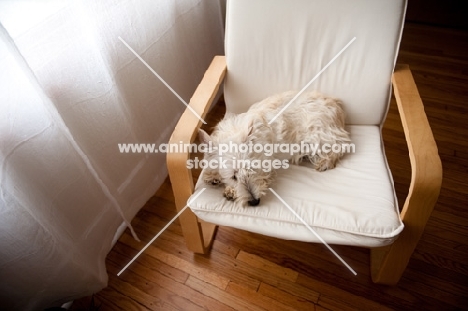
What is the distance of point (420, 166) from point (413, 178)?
0.05m

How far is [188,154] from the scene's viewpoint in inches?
44.6

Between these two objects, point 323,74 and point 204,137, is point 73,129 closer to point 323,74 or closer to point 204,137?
point 204,137

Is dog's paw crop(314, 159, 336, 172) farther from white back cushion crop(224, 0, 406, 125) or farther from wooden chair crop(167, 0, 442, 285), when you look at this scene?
white back cushion crop(224, 0, 406, 125)

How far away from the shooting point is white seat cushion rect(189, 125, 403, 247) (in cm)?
106

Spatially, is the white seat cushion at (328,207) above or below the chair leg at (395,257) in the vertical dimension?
above

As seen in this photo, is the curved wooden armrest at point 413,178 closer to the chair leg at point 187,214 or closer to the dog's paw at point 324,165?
the dog's paw at point 324,165

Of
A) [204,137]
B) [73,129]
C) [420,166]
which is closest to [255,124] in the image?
[204,137]

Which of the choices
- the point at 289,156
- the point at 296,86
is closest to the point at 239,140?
the point at 289,156

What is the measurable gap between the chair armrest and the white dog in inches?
10.8

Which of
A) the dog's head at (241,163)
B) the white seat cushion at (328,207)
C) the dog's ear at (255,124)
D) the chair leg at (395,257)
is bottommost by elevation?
the chair leg at (395,257)

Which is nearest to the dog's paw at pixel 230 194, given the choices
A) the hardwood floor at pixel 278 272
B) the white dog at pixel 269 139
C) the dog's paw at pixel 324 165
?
the white dog at pixel 269 139

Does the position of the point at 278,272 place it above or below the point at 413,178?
below

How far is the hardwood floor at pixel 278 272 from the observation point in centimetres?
137

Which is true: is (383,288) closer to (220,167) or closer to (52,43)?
(220,167)
